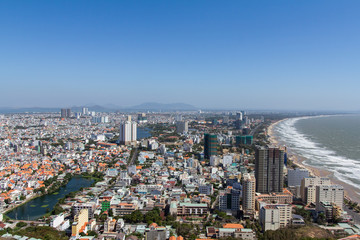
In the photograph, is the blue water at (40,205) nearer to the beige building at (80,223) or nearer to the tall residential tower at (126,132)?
the beige building at (80,223)

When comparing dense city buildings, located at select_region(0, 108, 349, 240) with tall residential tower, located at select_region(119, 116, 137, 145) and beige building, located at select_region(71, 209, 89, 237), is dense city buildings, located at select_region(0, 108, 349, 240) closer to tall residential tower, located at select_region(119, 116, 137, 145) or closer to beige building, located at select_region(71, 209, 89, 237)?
beige building, located at select_region(71, 209, 89, 237)

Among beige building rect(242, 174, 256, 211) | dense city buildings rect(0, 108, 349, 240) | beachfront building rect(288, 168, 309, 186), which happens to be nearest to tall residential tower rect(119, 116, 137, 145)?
dense city buildings rect(0, 108, 349, 240)

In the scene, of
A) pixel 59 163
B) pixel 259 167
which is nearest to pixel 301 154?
pixel 259 167

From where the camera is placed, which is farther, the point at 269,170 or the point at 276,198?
the point at 269,170

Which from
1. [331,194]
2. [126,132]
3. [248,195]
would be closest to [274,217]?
[248,195]

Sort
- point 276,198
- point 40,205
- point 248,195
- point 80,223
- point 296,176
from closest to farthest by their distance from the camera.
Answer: point 80,223 < point 248,195 < point 276,198 < point 40,205 < point 296,176

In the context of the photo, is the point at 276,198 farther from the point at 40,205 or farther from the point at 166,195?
the point at 40,205
